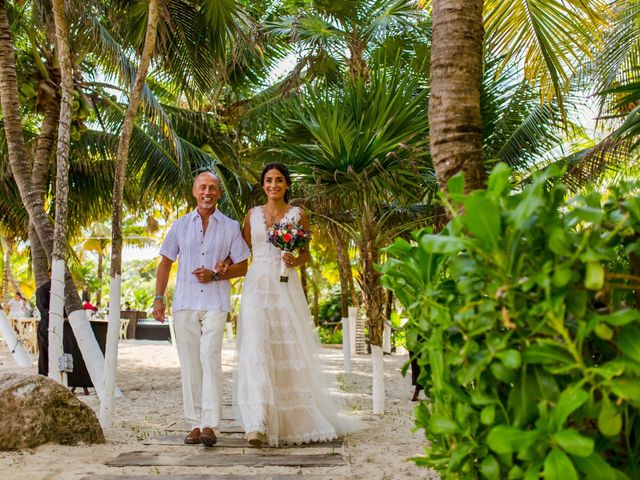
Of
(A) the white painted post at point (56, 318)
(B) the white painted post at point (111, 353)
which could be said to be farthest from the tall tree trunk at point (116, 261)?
(A) the white painted post at point (56, 318)

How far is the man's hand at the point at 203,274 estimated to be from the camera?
5.05m

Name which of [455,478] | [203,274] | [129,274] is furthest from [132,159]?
[129,274]

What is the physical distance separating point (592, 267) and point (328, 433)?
12.1 ft

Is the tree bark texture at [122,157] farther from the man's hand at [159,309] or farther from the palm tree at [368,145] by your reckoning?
the palm tree at [368,145]

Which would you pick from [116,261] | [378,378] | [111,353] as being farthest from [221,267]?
[378,378]

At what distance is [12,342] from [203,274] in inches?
273

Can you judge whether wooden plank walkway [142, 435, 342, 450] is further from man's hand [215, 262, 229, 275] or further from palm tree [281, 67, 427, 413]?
palm tree [281, 67, 427, 413]

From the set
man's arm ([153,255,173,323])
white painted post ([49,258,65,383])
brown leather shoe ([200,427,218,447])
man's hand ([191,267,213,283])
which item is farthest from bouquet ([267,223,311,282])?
white painted post ([49,258,65,383])

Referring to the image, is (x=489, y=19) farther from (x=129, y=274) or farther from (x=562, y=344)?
(x=129, y=274)

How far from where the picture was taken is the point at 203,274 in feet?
16.6

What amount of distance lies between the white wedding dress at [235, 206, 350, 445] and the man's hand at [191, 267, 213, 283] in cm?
30

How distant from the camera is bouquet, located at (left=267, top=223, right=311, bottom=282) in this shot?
16.8 feet

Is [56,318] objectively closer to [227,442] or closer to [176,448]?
[176,448]

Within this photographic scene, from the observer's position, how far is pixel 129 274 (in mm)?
86312
